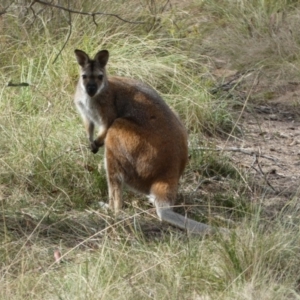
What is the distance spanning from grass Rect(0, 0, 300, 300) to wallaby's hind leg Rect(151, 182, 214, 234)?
0.34ft

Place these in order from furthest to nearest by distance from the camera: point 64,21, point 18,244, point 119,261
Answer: point 64,21, point 18,244, point 119,261

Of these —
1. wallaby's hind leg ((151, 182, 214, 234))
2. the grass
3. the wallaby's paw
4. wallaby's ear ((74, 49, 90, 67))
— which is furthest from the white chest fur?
wallaby's hind leg ((151, 182, 214, 234))

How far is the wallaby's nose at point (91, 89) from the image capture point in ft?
23.9

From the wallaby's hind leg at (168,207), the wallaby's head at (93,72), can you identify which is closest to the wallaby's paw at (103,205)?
the wallaby's hind leg at (168,207)

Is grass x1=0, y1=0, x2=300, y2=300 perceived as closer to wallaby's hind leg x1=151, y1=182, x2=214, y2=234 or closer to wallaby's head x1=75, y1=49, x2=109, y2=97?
wallaby's hind leg x1=151, y1=182, x2=214, y2=234

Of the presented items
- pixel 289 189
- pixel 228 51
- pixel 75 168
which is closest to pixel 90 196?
pixel 75 168

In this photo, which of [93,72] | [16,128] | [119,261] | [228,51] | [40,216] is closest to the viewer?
[119,261]

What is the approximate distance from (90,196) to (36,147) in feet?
2.31

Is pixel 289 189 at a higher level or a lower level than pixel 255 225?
lower

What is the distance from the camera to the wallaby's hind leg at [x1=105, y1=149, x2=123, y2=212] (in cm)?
702

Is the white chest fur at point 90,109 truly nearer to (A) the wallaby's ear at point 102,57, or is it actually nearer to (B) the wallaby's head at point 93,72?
(B) the wallaby's head at point 93,72

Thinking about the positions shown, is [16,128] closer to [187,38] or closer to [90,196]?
[90,196]

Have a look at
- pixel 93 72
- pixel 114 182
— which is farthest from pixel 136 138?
pixel 93 72

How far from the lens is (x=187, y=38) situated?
10586mm
